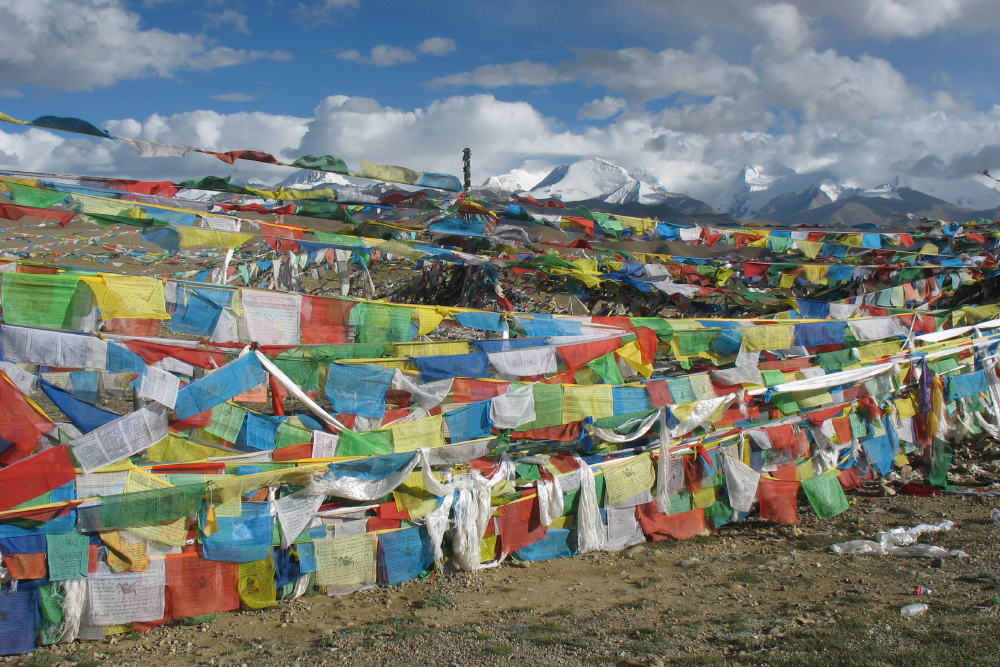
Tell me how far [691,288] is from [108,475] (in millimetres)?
9790

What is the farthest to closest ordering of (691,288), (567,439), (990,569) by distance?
(691,288) < (567,439) < (990,569)

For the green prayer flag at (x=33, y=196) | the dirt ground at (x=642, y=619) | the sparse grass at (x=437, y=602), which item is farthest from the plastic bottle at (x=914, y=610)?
the green prayer flag at (x=33, y=196)

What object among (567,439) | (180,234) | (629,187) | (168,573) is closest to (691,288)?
(567,439)

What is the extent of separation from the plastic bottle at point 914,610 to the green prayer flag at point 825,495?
10.1 ft

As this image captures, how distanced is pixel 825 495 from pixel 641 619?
13.6ft

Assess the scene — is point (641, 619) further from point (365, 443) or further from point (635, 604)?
point (365, 443)

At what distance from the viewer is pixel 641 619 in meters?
5.45

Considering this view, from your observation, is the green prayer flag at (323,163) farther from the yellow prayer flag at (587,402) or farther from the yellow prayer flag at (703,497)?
the yellow prayer flag at (703,497)

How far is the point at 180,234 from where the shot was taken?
27.3 feet

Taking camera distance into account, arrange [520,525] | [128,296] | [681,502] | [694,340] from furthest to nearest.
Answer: [694,340] → [681,502] → [520,525] → [128,296]

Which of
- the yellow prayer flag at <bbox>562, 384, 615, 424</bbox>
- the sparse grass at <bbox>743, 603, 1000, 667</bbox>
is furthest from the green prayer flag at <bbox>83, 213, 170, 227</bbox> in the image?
the sparse grass at <bbox>743, 603, 1000, 667</bbox>

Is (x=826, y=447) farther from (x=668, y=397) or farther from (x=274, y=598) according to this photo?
(x=274, y=598)

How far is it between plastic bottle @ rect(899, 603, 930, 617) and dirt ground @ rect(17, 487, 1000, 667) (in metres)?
0.06

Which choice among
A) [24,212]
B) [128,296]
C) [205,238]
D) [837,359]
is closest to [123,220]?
[205,238]
